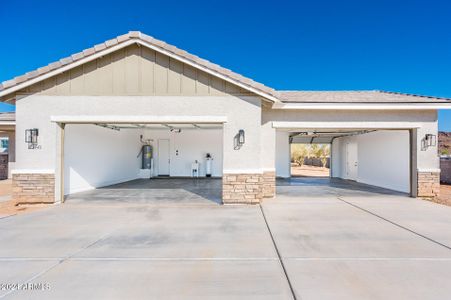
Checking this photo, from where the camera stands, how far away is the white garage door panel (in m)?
11.2

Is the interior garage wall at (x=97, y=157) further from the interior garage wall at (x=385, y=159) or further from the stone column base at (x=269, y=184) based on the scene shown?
the interior garage wall at (x=385, y=159)

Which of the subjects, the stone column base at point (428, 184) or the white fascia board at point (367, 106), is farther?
the stone column base at point (428, 184)

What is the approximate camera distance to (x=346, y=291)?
10.1 feet

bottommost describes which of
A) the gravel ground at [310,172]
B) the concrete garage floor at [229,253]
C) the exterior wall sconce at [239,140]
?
the gravel ground at [310,172]

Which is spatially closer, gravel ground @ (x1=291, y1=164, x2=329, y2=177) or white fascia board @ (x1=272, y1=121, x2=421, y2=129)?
white fascia board @ (x1=272, y1=121, x2=421, y2=129)

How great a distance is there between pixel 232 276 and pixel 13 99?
9290mm

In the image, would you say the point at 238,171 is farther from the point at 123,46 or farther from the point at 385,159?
the point at 385,159

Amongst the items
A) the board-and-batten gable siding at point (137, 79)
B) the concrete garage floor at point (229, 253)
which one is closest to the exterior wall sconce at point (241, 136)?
the board-and-batten gable siding at point (137, 79)

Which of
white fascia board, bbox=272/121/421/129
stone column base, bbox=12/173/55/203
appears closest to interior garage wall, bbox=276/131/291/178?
white fascia board, bbox=272/121/421/129

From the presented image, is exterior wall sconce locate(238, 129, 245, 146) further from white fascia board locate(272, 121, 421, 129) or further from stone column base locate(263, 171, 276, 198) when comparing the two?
stone column base locate(263, 171, 276, 198)

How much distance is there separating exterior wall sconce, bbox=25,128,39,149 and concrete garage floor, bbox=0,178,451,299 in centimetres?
230

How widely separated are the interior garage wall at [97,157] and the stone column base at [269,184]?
7830mm

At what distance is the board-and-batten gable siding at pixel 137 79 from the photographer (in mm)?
8086

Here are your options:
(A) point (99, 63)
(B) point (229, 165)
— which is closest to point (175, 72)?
(A) point (99, 63)
